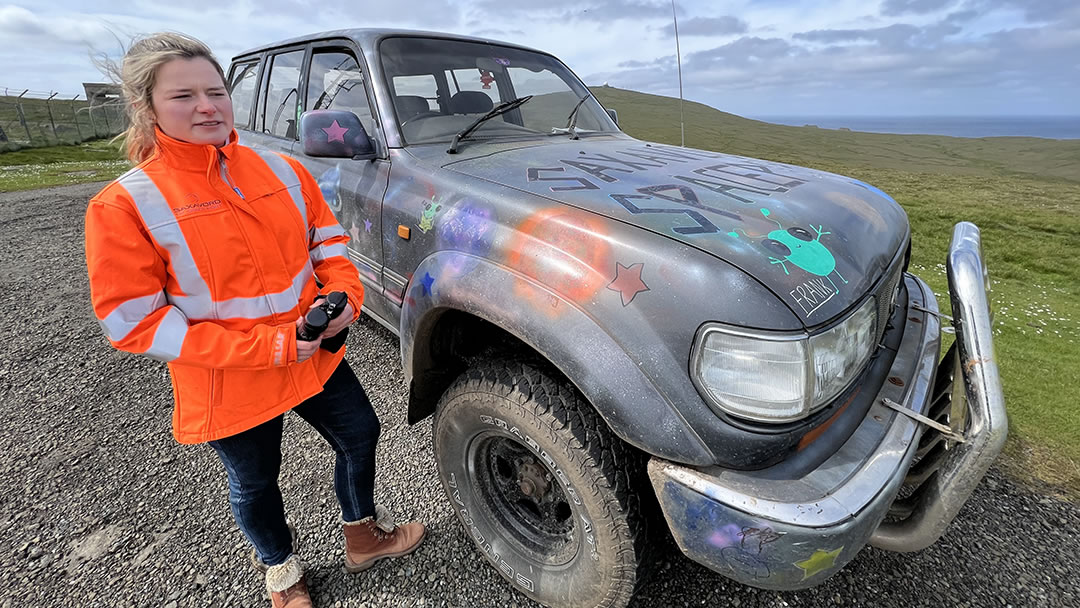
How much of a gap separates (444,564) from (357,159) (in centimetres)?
182

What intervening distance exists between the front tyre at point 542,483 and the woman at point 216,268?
493mm

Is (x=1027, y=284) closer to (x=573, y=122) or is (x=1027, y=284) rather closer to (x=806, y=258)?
(x=573, y=122)

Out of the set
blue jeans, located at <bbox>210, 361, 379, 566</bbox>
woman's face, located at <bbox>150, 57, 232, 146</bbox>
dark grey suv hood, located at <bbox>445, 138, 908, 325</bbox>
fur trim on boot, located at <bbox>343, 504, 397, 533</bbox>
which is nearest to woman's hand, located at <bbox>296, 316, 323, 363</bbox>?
blue jeans, located at <bbox>210, 361, 379, 566</bbox>

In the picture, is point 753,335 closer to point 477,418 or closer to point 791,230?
point 791,230

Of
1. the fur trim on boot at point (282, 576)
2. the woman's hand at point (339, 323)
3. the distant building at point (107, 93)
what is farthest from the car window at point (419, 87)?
the fur trim on boot at point (282, 576)

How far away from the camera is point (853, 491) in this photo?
1.28m

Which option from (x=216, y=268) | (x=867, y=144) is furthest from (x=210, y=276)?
(x=867, y=144)

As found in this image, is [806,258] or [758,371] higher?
[806,258]

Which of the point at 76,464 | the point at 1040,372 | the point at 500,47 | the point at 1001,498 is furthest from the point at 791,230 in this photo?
the point at 76,464

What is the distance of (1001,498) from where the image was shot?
2.30 metres

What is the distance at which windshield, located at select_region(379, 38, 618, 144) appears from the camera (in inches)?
96.7

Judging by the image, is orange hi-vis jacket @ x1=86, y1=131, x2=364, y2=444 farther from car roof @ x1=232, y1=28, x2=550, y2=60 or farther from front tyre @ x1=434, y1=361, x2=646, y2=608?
car roof @ x1=232, y1=28, x2=550, y2=60

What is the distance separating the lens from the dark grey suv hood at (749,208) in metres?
1.36

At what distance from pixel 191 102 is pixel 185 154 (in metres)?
0.13
